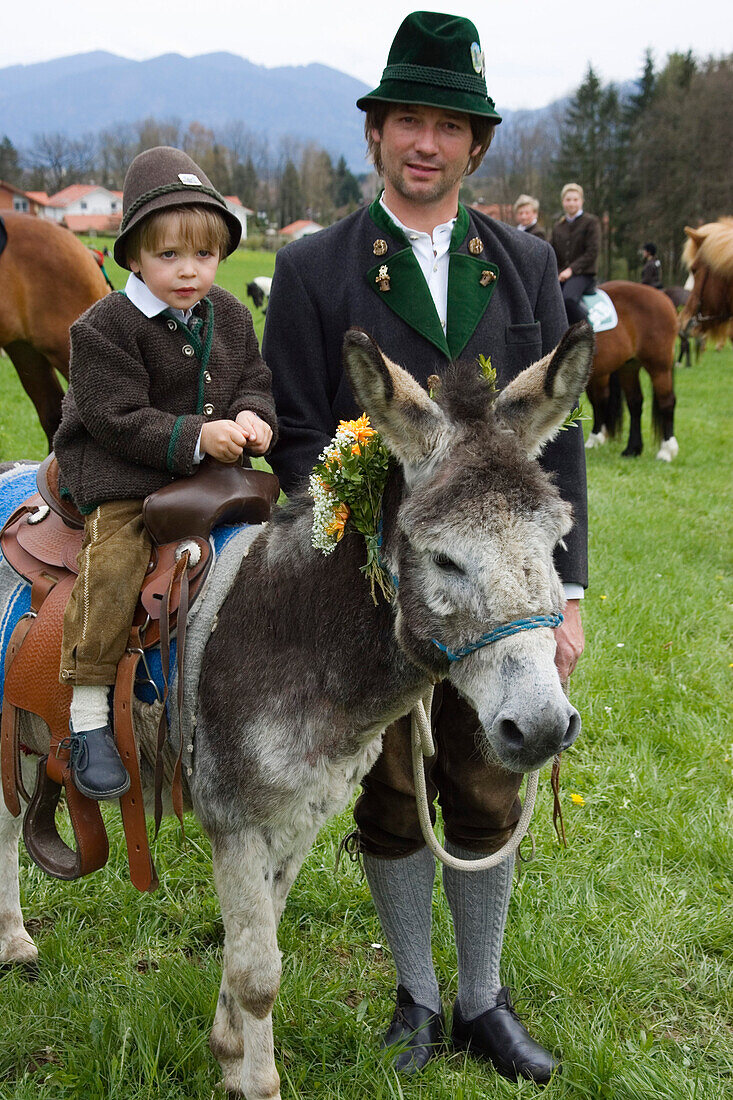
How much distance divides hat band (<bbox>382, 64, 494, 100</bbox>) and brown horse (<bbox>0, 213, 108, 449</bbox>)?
6579 mm

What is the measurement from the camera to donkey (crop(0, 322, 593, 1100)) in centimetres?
180

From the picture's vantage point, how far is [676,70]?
50.2m

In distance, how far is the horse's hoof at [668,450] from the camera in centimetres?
1167

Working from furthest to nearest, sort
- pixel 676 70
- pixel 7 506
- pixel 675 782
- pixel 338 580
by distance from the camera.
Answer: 1. pixel 676 70
2. pixel 675 782
3. pixel 7 506
4. pixel 338 580

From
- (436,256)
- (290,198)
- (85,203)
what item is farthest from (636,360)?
(85,203)

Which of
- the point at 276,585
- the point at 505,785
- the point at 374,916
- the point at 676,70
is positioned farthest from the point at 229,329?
the point at 676,70

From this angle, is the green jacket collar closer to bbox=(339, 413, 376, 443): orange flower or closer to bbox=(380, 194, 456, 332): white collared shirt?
bbox=(380, 194, 456, 332): white collared shirt

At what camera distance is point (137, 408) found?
7.80 ft

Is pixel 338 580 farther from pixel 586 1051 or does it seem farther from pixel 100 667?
pixel 586 1051

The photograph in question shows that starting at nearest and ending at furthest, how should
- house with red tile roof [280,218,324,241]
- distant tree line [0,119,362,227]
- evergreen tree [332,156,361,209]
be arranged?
distant tree line [0,119,362,227]
house with red tile roof [280,218,324,241]
evergreen tree [332,156,361,209]

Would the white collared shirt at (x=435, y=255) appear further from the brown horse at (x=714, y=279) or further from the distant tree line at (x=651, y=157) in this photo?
the distant tree line at (x=651, y=157)

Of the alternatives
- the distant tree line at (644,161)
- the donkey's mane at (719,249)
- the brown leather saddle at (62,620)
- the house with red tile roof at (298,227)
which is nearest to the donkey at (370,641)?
the brown leather saddle at (62,620)

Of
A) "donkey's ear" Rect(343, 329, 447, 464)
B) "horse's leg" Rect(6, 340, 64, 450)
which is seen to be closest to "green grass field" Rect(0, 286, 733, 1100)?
"donkey's ear" Rect(343, 329, 447, 464)

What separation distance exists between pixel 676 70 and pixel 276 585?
192 feet
